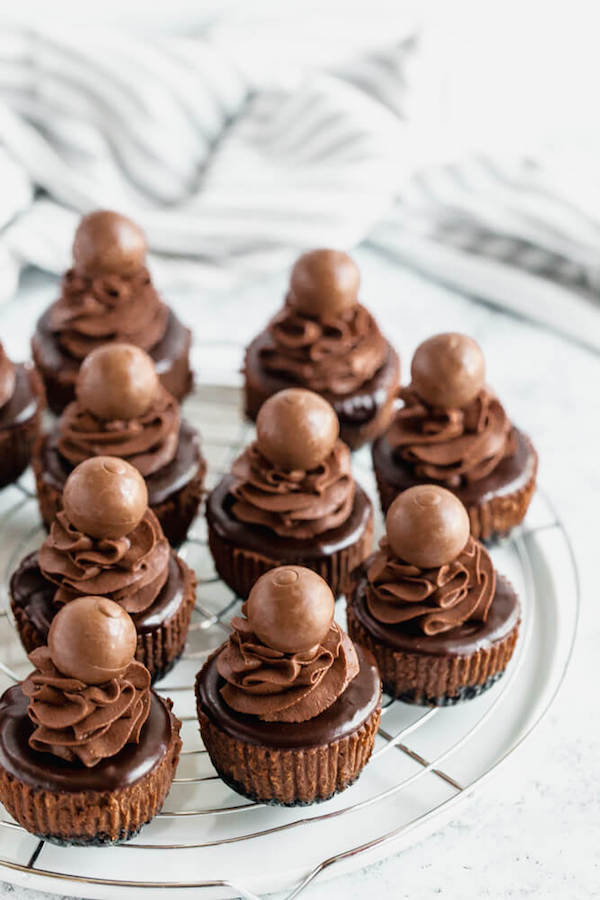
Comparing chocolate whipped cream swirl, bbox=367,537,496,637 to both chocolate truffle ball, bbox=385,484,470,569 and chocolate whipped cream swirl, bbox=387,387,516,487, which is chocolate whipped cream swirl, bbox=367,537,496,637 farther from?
chocolate whipped cream swirl, bbox=387,387,516,487

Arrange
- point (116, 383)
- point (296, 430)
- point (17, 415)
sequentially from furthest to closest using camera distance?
1. point (17, 415)
2. point (116, 383)
3. point (296, 430)

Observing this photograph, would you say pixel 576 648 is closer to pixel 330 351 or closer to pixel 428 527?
pixel 428 527

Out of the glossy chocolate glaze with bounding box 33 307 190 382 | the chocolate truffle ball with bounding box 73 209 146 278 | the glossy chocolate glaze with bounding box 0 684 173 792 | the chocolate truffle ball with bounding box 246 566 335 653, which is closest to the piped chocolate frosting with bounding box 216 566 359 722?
the chocolate truffle ball with bounding box 246 566 335 653

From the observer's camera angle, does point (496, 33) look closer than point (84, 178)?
No

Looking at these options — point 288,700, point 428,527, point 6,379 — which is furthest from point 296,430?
point 6,379

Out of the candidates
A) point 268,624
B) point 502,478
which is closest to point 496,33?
point 502,478

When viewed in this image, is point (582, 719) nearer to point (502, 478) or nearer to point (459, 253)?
point (502, 478)
